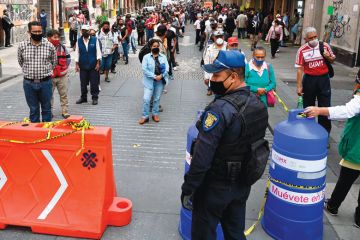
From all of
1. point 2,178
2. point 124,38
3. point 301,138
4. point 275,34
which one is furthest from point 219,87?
point 275,34

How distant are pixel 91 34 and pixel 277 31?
9.96 meters

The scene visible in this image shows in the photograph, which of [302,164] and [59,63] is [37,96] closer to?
[59,63]

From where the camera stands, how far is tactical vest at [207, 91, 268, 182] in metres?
2.89

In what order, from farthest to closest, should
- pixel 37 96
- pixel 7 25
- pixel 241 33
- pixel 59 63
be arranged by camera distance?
pixel 241 33
pixel 7 25
pixel 59 63
pixel 37 96

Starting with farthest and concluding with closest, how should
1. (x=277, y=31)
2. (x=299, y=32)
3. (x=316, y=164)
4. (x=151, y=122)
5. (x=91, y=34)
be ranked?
1. (x=299, y=32)
2. (x=277, y=31)
3. (x=91, y=34)
4. (x=151, y=122)
5. (x=316, y=164)

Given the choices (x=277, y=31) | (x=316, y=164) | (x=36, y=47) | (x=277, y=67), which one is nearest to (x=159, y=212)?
(x=316, y=164)

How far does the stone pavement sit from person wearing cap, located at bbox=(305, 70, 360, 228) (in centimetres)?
22

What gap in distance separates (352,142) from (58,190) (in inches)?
123

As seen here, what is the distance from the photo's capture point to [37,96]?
22.2 feet

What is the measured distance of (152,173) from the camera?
5.77 meters

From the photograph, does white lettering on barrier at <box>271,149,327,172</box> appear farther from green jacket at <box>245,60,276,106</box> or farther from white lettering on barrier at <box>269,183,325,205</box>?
green jacket at <box>245,60,276,106</box>

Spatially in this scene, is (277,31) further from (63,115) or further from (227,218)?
(227,218)

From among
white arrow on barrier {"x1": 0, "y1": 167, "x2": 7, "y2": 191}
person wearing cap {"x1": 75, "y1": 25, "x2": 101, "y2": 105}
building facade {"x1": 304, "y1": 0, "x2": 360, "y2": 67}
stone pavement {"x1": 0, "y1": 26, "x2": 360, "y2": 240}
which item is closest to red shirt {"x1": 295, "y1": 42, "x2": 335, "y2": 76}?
stone pavement {"x1": 0, "y1": 26, "x2": 360, "y2": 240}

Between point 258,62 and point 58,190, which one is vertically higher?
point 258,62
